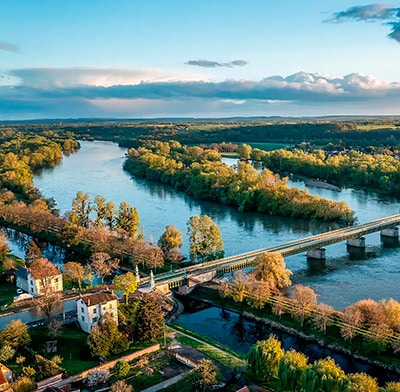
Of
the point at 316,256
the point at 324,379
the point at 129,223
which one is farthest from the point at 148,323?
the point at 316,256

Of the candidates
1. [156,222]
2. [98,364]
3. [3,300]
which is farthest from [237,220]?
[98,364]

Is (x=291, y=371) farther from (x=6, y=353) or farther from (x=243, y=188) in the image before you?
(x=243, y=188)

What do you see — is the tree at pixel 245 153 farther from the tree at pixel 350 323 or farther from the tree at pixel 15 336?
the tree at pixel 15 336

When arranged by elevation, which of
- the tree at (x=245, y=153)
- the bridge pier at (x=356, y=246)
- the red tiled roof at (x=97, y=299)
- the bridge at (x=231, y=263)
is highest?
the tree at (x=245, y=153)

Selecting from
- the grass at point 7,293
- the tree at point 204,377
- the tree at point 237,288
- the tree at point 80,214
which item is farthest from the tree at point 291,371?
the tree at point 80,214

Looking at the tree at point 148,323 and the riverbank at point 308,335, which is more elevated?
the tree at point 148,323

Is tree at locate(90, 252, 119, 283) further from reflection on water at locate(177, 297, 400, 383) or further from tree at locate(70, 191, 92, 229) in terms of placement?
tree at locate(70, 191, 92, 229)

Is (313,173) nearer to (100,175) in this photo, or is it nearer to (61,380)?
(100,175)
